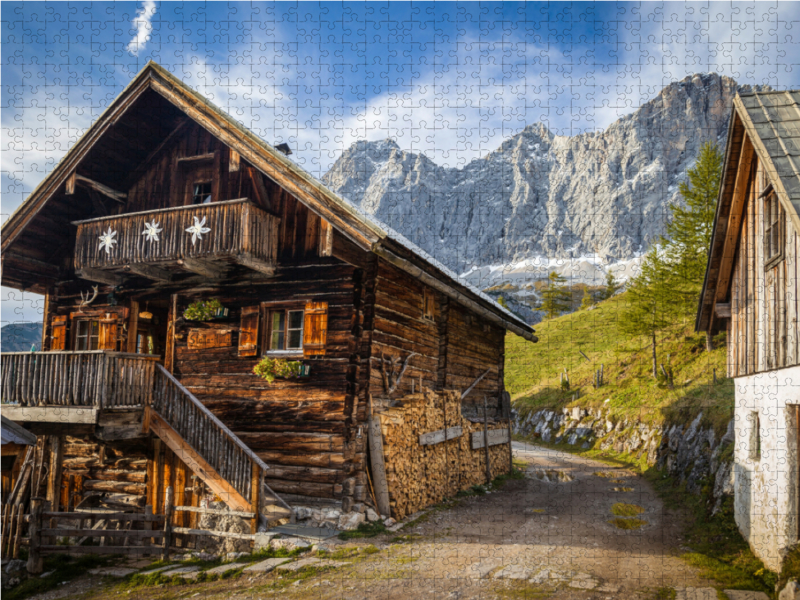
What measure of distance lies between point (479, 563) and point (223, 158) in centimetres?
1044

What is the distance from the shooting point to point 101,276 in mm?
14289

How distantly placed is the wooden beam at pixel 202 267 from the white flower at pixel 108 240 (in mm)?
1682

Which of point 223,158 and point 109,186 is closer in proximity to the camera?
point 223,158

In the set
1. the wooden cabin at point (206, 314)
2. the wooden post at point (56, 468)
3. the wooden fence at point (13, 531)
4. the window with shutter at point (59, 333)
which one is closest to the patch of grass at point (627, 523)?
the wooden cabin at point (206, 314)

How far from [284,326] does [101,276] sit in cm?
478

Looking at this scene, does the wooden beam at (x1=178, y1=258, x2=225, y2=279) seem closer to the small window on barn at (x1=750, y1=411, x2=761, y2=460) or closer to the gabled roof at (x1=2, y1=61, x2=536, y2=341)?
the gabled roof at (x1=2, y1=61, x2=536, y2=341)

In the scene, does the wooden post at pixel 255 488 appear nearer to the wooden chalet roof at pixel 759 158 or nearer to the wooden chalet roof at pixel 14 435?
the wooden chalet roof at pixel 14 435

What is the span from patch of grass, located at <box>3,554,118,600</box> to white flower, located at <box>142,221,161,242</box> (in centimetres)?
660

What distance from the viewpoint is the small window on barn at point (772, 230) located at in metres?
8.45

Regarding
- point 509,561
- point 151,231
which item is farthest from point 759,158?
point 151,231

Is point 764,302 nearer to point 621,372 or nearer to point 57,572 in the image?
A: point 57,572

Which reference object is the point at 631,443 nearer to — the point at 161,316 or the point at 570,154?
the point at 161,316

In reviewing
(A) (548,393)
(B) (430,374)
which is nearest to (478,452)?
(B) (430,374)

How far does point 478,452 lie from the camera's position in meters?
18.8
